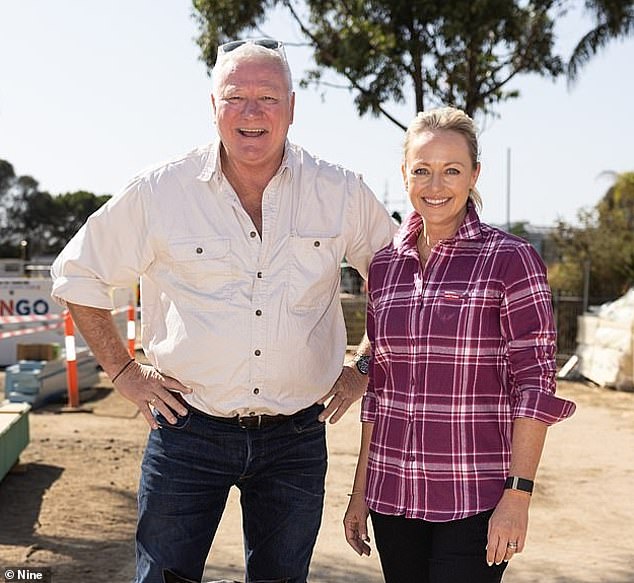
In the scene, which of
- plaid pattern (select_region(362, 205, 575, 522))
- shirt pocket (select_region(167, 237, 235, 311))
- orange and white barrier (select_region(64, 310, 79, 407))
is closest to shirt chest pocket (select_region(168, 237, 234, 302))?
shirt pocket (select_region(167, 237, 235, 311))

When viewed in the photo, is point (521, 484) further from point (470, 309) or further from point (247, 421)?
point (247, 421)

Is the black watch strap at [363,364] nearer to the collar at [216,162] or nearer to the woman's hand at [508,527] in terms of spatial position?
the collar at [216,162]

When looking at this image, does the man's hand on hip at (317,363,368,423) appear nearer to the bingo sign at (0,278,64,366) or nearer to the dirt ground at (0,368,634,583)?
the dirt ground at (0,368,634,583)

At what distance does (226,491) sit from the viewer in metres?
3.24

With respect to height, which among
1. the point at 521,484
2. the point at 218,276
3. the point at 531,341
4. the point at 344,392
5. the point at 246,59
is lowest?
the point at 521,484

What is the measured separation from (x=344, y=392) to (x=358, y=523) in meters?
0.47

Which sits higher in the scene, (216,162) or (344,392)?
(216,162)

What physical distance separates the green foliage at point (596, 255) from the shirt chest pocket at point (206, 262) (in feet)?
52.5

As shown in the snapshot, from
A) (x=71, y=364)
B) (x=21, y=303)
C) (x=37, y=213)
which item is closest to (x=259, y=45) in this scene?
(x=71, y=364)

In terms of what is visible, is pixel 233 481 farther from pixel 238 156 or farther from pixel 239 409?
pixel 238 156

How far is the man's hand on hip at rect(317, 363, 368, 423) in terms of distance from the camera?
3.39 meters

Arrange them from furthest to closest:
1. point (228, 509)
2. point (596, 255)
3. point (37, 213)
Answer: point (37, 213) → point (596, 255) → point (228, 509)

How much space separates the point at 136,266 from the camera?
318cm

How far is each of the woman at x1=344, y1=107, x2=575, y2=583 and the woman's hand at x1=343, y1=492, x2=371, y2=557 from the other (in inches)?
5.7
